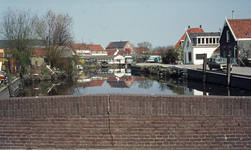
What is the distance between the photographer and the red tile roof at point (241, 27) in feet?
124

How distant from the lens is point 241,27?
3928 cm

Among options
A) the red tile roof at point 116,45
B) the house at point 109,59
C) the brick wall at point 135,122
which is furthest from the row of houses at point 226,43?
the red tile roof at point 116,45

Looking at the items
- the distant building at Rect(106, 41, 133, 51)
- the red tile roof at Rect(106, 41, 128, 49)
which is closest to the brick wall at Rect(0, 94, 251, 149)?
the distant building at Rect(106, 41, 133, 51)

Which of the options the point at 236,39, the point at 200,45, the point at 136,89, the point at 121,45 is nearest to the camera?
the point at 136,89

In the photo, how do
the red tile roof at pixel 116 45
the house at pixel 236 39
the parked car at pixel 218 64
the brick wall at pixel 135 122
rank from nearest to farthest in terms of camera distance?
1. the brick wall at pixel 135 122
2. the parked car at pixel 218 64
3. the house at pixel 236 39
4. the red tile roof at pixel 116 45

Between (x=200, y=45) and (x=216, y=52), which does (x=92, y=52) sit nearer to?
(x=200, y=45)

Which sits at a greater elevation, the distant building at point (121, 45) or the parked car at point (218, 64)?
the distant building at point (121, 45)

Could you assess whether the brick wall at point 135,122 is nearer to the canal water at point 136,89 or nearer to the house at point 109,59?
the canal water at point 136,89

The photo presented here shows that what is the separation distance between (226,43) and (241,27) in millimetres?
3129

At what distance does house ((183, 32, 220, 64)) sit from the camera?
50.0 meters

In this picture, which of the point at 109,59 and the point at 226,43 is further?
the point at 109,59

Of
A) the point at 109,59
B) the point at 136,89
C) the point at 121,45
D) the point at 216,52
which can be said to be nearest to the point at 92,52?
the point at 121,45

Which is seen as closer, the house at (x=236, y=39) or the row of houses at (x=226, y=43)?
the house at (x=236, y=39)

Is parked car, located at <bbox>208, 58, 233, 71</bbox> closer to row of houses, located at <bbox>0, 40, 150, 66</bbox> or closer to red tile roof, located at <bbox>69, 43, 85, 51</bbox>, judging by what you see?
row of houses, located at <bbox>0, 40, 150, 66</bbox>
